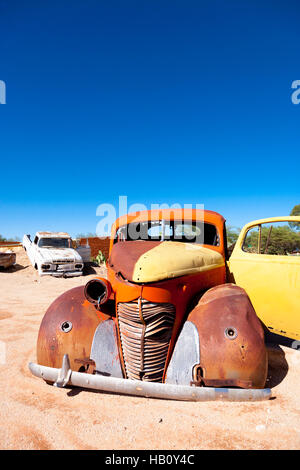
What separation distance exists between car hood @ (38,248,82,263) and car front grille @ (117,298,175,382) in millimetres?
9076

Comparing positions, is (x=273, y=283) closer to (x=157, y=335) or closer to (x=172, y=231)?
(x=172, y=231)

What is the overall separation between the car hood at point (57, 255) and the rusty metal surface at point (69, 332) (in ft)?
27.8

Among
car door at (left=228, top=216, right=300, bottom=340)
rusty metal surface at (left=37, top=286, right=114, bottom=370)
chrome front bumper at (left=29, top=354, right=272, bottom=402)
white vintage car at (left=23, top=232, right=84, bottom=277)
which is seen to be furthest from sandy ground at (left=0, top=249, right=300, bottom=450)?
white vintage car at (left=23, top=232, right=84, bottom=277)

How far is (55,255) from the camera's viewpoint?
11.3 m

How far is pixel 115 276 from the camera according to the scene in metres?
2.75

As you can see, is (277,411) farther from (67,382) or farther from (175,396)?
(67,382)

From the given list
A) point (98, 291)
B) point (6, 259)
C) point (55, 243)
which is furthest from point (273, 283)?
point (6, 259)

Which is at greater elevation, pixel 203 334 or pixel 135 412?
pixel 203 334

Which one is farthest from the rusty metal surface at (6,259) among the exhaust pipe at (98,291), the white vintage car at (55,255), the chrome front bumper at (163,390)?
the chrome front bumper at (163,390)

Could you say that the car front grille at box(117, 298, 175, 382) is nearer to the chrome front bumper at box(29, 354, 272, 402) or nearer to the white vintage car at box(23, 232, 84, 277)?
the chrome front bumper at box(29, 354, 272, 402)

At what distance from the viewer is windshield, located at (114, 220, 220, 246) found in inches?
159

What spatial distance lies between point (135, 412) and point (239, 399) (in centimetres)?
85

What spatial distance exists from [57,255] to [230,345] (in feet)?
32.7
